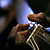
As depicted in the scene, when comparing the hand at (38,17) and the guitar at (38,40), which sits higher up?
the hand at (38,17)

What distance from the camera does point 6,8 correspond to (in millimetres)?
719

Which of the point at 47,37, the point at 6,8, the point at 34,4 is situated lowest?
the point at 34,4

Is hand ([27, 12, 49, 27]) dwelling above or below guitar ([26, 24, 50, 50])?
above

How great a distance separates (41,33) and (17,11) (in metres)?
0.68

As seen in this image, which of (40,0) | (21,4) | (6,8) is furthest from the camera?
(21,4)

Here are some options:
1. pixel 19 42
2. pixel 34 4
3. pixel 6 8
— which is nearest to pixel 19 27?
pixel 19 42

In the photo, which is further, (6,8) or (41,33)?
(6,8)

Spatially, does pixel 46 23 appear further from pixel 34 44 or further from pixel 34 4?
pixel 34 4

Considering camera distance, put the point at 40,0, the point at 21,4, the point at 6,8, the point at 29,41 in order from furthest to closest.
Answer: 1. the point at 21,4
2. the point at 40,0
3. the point at 6,8
4. the point at 29,41

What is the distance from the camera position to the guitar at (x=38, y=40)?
42 centimetres

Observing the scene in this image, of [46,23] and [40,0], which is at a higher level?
[46,23]

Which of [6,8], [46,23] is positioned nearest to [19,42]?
[46,23]

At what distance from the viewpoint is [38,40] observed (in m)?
0.44

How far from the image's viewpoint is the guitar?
0.42 metres
